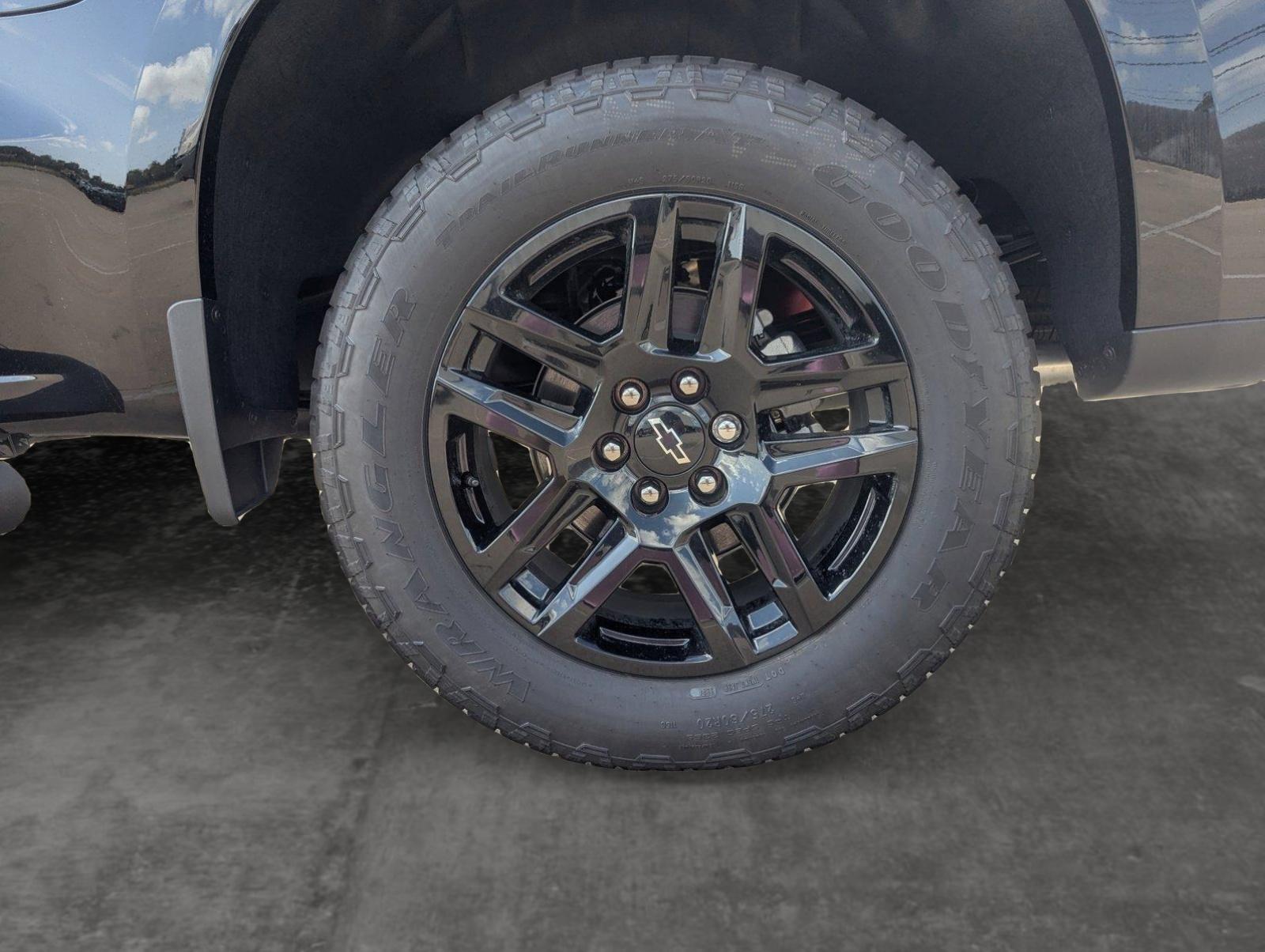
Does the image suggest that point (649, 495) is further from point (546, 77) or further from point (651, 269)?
point (546, 77)

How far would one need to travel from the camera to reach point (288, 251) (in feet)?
6.40

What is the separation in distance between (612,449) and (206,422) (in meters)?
0.63

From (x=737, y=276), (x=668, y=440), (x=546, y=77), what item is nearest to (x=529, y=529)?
(x=668, y=440)

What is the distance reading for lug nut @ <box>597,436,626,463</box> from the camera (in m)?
1.80

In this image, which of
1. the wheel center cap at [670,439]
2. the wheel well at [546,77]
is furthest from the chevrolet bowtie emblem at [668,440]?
the wheel well at [546,77]

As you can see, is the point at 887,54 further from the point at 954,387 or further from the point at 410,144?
the point at 410,144

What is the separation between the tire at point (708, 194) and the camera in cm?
170

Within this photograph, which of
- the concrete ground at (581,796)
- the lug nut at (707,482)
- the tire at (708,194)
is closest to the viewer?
the concrete ground at (581,796)

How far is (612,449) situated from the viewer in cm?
180

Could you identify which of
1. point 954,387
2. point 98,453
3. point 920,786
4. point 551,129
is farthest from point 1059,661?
point 98,453

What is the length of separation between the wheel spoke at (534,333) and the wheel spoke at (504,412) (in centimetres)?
8

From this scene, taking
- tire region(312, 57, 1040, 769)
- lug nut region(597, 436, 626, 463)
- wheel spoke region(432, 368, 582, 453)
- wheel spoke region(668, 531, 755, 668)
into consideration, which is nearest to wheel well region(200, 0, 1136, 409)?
tire region(312, 57, 1040, 769)

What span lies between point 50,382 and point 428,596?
67 cm

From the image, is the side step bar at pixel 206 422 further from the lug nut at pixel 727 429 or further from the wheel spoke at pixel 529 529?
the lug nut at pixel 727 429
